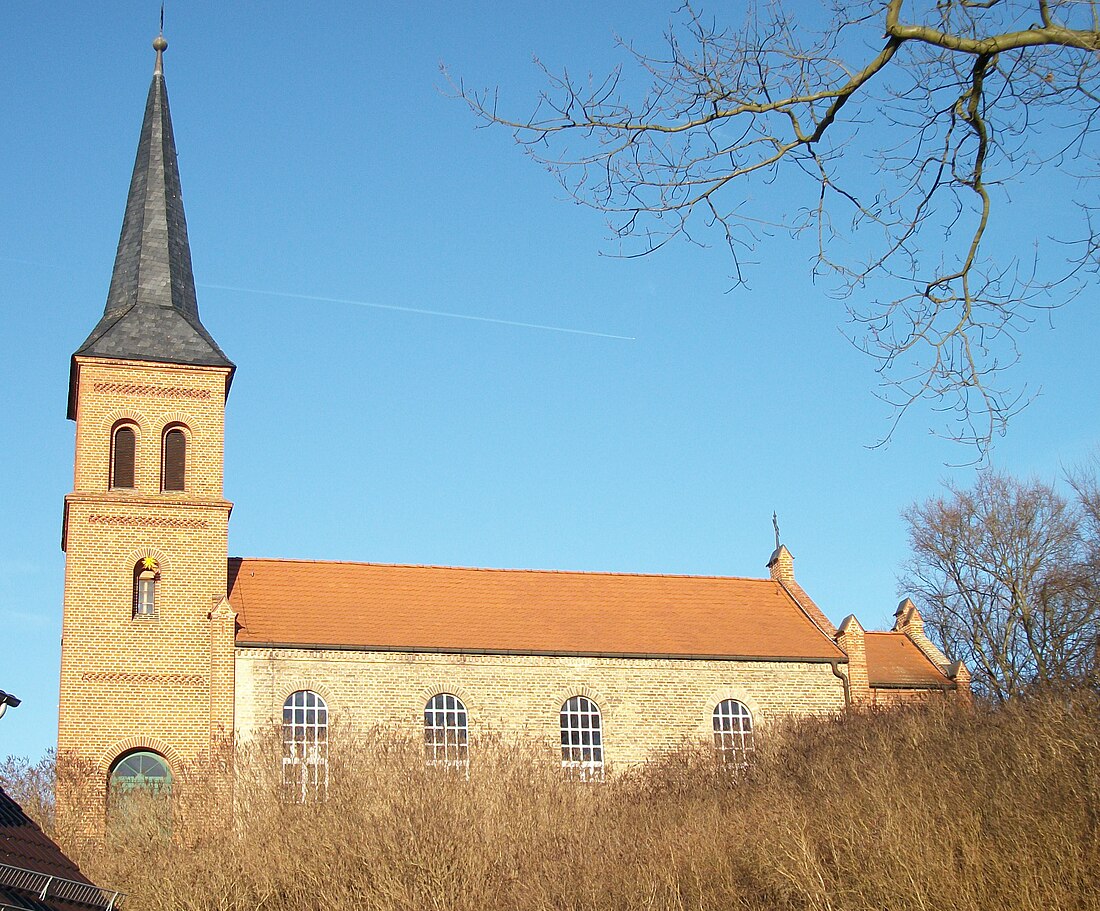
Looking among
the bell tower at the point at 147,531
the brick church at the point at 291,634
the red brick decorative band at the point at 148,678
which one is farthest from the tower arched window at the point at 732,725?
the red brick decorative band at the point at 148,678

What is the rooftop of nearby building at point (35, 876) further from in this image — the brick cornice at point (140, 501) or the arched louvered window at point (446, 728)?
the brick cornice at point (140, 501)

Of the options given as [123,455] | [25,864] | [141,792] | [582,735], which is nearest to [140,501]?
[123,455]

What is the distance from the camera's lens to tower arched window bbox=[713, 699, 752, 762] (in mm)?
32500

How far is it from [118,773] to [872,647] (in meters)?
20.4

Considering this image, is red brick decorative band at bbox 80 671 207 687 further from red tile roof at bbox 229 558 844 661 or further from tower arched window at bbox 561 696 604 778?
tower arched window at bbox 561 696 604 778

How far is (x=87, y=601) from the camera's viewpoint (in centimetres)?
2959

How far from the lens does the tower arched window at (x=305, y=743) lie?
25625mm

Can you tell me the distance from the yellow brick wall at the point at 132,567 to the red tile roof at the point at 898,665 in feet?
56.5

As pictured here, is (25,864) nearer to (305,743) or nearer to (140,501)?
(305,743)

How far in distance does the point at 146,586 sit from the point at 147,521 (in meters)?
1.53

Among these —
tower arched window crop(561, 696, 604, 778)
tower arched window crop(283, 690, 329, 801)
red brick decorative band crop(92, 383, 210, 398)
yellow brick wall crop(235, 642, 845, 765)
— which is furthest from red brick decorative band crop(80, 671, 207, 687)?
tower arched window crop(561, 696, 604, 778)

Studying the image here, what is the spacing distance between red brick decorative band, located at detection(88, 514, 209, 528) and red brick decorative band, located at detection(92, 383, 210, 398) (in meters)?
3.19

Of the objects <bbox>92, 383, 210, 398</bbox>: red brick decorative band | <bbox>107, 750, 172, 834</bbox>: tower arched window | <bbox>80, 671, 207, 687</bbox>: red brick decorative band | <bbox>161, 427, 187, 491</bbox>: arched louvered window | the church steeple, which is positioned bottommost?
<bbox>107, 750, 172, 834</bbox>: tower arched window

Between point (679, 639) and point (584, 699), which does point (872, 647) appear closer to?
point (679, 639)
